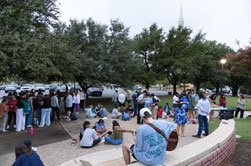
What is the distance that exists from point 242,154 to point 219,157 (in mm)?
1938

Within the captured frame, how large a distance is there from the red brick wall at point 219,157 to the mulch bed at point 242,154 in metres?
0.25

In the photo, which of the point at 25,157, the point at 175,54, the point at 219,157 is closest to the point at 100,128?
the point at 25,157

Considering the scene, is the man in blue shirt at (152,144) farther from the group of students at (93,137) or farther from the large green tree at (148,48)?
the large green tree at (148,48)

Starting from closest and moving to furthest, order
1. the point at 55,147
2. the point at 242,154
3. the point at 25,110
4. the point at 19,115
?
the point at 242,154 → the point at 55,147 → the point at 19,115 → the point at 25,110

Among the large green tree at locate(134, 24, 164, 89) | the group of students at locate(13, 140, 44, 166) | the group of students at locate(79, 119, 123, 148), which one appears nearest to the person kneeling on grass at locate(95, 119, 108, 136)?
the group of students at locate(79, 119, 123, 148)

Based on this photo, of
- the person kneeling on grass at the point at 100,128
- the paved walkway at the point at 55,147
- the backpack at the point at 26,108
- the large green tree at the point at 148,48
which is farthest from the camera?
the large green tree at the point at 148,48

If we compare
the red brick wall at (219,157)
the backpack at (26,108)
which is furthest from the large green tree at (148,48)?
the red brick wall at (219,157)

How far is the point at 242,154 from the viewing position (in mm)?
5469

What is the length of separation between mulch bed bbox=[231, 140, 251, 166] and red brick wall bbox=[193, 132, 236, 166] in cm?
25

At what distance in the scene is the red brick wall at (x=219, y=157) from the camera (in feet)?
11.9

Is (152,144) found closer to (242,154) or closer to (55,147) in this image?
(242,154)

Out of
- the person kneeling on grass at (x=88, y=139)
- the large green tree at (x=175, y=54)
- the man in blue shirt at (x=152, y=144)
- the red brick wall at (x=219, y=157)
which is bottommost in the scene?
the person kneeling on grass at (x=88, y=139)

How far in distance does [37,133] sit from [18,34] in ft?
16.2

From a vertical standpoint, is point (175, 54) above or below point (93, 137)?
above
